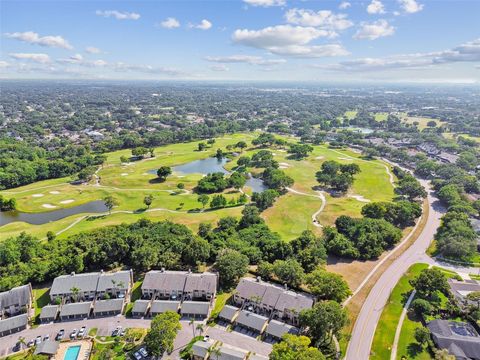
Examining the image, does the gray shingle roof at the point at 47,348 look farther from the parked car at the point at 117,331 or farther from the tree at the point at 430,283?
the tree at the point at 430,283

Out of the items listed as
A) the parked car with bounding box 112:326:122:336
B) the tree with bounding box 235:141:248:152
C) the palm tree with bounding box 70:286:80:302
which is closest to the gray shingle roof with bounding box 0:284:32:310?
the palm tree with bounding box 70:286:80:302

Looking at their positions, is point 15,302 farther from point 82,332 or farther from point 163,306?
point 163,306

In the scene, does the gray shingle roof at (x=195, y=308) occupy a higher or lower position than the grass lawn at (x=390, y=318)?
higher

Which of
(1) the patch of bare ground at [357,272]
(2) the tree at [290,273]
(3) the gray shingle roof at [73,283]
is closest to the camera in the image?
(1) the patch of bare ground at [357,272]

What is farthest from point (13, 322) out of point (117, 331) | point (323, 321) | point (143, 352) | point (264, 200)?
point (264, 200)

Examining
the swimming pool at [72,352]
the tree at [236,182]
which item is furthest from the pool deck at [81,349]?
the tree at [236,182]

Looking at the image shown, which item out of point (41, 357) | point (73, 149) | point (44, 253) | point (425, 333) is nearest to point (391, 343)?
point (425, 333)

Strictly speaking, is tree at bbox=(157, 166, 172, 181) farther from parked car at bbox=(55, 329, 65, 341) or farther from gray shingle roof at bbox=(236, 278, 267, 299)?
parked car at bbox=(55, 329, 65, 341)
